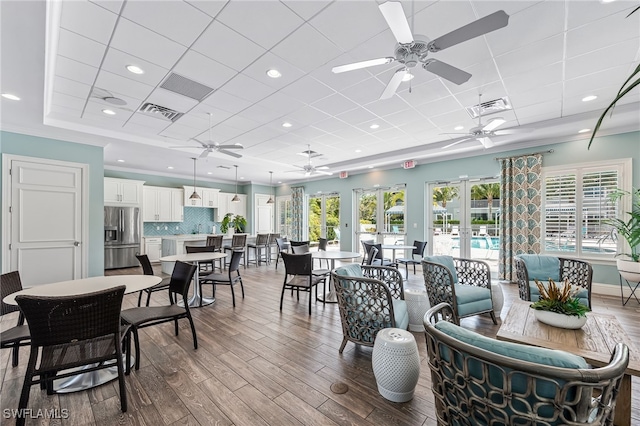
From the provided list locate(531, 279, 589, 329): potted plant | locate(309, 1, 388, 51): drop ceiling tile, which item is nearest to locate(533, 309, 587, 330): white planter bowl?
locate(531, 279, 589, 329): potted plant

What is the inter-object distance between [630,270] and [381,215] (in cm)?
496

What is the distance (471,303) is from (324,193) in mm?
6807

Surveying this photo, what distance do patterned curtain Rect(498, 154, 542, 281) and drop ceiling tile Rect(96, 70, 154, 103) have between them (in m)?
6.55

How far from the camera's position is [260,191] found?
1094 cm

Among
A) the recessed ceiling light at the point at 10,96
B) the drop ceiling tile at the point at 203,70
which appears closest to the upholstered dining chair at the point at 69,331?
the drop ceiling tile at the point at 203,70

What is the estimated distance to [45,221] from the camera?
4.57 m

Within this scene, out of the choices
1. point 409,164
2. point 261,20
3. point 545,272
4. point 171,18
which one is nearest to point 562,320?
point 545,272

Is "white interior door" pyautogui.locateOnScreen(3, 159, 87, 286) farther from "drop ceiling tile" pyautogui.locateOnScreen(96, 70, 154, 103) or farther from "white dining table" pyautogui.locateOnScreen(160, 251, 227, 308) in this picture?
"drop ceiling tile" pyautogui.locateOnScreen(96, 70, 154, 103)

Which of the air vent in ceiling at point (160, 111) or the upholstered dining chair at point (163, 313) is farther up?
the air vent in ceiling at point (160, 111)

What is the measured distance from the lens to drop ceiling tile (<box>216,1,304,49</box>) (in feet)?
A: 7.01

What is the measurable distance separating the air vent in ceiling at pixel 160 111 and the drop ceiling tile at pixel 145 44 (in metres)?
1.24

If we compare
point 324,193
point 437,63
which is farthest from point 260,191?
point 437,63

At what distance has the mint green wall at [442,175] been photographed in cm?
471

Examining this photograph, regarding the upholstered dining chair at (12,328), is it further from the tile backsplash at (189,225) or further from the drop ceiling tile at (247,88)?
the tile backsplash at (189,225)
